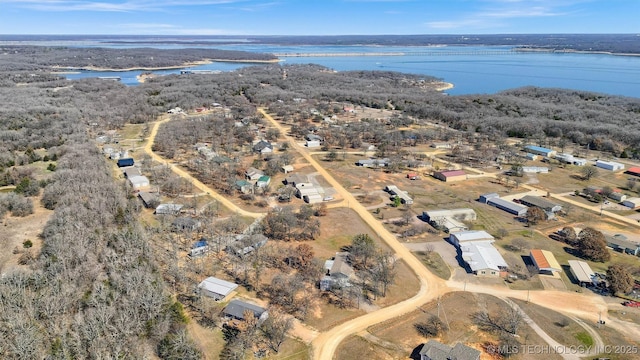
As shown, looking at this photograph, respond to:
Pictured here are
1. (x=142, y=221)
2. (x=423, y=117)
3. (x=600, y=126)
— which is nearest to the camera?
(x=142, y=221)

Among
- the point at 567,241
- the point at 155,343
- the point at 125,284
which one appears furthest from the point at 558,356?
the point at 125,284

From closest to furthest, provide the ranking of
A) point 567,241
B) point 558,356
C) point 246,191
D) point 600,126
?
1. point 558,356
2. point 567,241
3. point 246,191
4. point 600,126

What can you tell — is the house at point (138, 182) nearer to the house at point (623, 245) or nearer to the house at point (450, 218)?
the house at point (450, 218)

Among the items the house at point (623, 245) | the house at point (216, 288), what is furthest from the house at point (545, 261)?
the house at point (216, 288)

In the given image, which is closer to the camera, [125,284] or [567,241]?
[125,284]

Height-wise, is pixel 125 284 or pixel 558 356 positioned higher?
pixel 125 284

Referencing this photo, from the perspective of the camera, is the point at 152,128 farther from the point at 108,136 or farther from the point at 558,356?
the point at 558,356

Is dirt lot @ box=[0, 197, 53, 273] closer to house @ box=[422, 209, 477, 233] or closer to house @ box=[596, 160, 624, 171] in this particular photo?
house @ box=[422, 209, 477, 233]

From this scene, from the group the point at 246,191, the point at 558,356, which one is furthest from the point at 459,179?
the point at 558,356
